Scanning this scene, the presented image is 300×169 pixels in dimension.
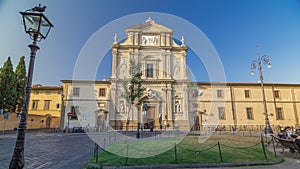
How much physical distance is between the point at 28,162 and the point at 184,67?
26103 mm

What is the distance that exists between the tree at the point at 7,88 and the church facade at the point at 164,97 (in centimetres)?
660

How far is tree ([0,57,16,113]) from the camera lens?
75.8ft

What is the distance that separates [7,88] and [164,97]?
2182 cm

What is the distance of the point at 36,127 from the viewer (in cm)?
2762

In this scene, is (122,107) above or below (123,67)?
below

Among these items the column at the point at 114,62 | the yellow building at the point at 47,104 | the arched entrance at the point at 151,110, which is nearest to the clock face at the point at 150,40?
the column at the point at 114,62

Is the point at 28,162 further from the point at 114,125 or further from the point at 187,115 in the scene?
the point at 187,115

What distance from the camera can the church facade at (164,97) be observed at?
1059 inches

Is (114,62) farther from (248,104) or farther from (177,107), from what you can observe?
(248,104)

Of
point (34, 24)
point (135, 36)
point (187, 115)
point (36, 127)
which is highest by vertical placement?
point (135, 36)

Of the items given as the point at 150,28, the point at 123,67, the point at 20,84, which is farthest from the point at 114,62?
the point at 20,84

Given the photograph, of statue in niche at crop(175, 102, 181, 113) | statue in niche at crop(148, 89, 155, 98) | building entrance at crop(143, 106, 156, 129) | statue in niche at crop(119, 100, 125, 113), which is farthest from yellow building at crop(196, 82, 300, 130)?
statue in niche at crop(119, 100, 125, 113)

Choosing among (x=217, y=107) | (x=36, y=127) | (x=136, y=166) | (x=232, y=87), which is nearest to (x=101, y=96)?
(x=36, y=127)

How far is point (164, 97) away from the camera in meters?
27.7
